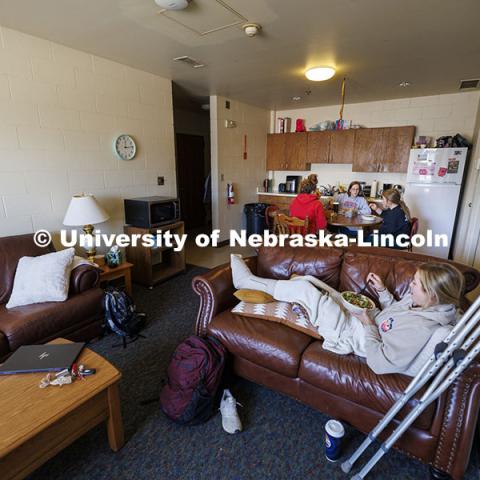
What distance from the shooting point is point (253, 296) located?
6.77ft

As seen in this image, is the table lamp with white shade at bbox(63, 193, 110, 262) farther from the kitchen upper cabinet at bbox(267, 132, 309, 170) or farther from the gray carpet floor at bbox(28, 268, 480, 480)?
the kitchen upper cabinet at bbox(267, 132, 309, 170)

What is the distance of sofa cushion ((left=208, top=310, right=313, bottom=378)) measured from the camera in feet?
5.55

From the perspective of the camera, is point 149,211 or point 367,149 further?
point 367,149

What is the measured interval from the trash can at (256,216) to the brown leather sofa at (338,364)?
10.8ft

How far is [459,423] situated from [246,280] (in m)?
1.36

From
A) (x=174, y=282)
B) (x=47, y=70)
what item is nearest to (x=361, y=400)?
(x=174, y=282)

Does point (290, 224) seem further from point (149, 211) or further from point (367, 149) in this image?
point (367, 149)

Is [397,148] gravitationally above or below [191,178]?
above

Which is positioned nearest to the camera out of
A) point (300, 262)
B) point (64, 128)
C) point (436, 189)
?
point (300, 262)

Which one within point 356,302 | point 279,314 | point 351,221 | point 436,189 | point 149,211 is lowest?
point 279,314

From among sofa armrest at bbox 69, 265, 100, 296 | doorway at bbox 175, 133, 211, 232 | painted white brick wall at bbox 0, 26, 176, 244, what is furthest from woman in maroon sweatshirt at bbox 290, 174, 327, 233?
doorway at bbox 175, 133, 211, 232

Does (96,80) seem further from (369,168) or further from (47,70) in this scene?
(369,168)

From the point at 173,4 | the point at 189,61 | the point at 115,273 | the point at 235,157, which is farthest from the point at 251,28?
the point at 235,157

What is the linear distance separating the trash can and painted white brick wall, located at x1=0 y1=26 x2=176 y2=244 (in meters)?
2.34
